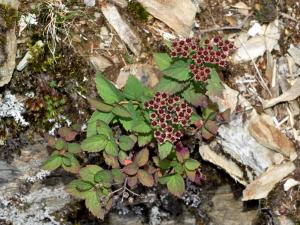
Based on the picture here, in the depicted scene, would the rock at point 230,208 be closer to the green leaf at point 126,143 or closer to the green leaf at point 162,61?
the green leaf at point 126,143

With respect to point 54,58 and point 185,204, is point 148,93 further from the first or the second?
point 185,204

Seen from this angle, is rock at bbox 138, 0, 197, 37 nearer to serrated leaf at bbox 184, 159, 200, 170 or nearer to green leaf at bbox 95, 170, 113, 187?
serrated leaf at bbox 184, 159, 200, 170

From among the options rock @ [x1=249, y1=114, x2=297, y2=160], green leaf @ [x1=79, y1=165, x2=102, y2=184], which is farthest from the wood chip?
green leaf @ [x1=79, y1=165, x2=102, y2=184]

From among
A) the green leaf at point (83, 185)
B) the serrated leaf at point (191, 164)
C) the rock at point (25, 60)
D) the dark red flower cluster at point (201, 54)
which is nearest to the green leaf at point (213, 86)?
the dark red flower cluster at point (201, 54)

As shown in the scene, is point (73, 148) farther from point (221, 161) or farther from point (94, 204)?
point (221, 161)

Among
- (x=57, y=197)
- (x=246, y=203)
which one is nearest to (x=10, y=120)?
(x=57, y=197)

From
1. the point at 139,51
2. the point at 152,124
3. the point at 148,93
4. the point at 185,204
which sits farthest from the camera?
the point at 185,204

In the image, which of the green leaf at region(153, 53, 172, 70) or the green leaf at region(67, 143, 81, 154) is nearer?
the green leaf at region(153, 53, 172, 70)

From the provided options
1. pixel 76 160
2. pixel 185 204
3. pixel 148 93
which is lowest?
pixel 185 204
